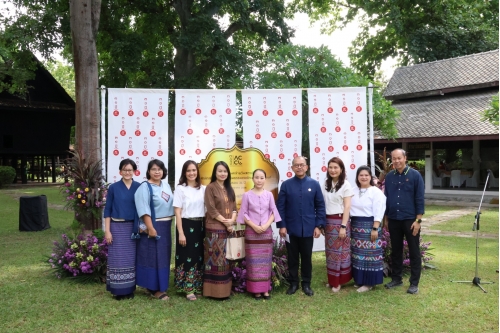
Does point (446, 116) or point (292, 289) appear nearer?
point (292, 289)

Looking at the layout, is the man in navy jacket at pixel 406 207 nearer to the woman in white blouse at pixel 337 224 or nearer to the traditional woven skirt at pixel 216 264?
the woman in white blouse at pixel 337 224

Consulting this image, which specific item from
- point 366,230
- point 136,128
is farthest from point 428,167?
point 136,128

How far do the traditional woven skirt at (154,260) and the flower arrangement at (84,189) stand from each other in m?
1.11

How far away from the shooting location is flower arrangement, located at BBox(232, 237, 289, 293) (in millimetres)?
5121

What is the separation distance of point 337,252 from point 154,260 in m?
2.09

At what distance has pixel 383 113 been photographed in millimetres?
9938

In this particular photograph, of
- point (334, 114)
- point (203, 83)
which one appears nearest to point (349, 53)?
point (203, 83)

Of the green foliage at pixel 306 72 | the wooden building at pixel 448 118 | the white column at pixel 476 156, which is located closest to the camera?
the green foliage at pixel 306 72

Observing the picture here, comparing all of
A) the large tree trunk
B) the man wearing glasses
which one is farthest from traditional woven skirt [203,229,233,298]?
the large tree trunk

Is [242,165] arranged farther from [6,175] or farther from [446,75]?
[6,175]

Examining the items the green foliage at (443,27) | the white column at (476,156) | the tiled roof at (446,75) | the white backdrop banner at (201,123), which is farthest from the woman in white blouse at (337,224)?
the green foliage at (443,27)

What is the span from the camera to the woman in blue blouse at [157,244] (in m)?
4.79

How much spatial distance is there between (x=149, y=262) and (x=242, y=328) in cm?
137

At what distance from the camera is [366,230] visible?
201 inches
